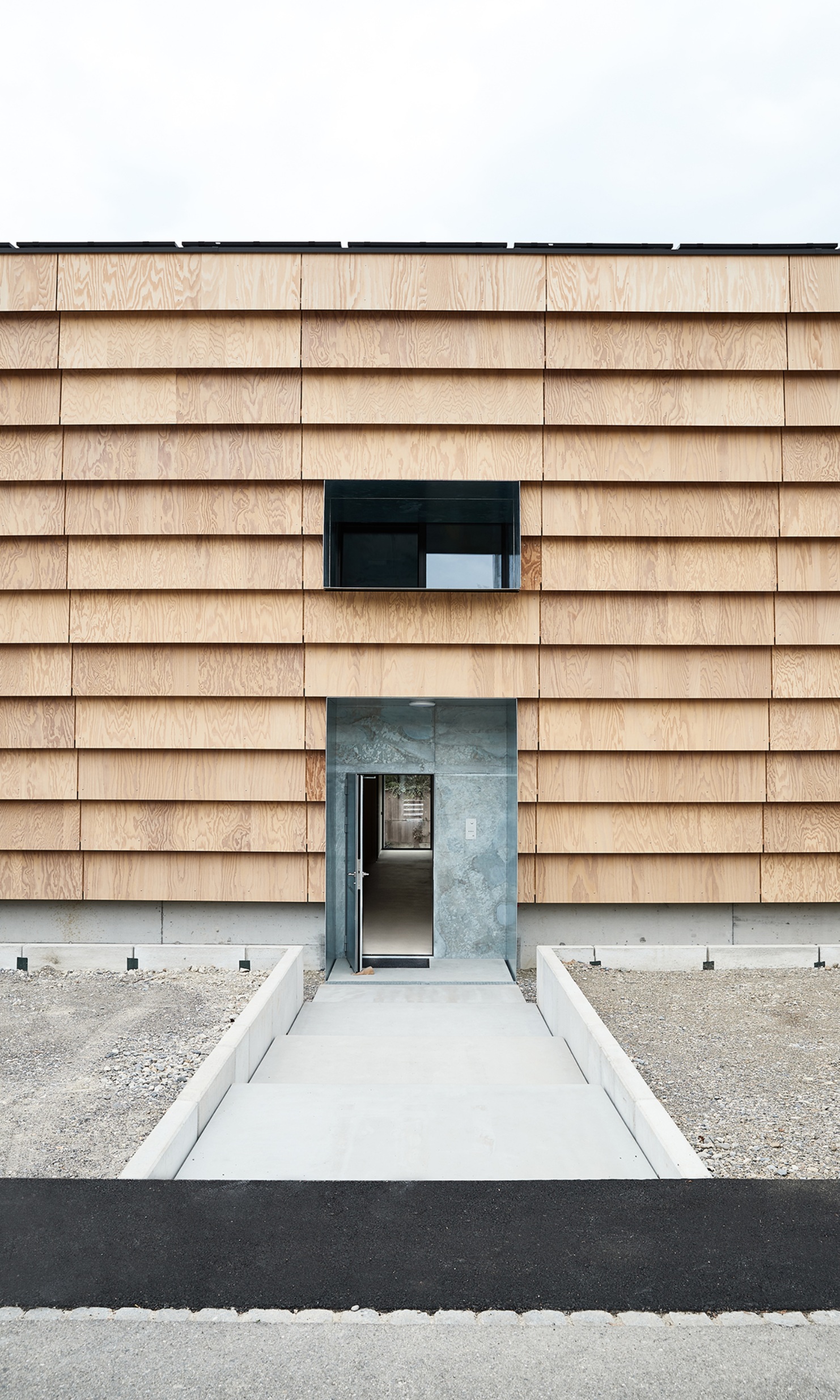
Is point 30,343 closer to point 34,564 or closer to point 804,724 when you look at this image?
point 34,564

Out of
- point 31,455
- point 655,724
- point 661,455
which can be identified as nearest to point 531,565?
point 661,455

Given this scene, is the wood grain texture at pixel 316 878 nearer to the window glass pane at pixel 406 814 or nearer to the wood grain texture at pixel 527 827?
the wood grain texture at pixel 527 827

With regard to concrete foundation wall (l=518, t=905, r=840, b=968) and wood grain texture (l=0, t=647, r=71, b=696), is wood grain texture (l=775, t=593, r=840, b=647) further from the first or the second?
wood grain texture (l=0, t=647, r=71, b=696)

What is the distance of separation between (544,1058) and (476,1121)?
4.79 feet

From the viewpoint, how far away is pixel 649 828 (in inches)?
336

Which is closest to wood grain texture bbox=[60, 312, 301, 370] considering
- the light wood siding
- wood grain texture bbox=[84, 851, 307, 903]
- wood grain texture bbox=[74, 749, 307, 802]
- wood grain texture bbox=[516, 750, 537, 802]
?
the light wood siding

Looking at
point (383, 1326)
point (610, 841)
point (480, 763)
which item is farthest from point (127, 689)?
point (383, 1326)

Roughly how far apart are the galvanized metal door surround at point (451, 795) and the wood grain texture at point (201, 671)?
77 cm

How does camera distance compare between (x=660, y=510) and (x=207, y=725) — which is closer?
(x=660, y=510)

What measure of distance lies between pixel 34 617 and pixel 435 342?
516 centimetres

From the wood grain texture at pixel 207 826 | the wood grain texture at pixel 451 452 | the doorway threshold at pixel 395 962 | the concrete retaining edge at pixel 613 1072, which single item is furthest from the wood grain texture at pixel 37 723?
the concrete retaining edge at pixel 613 1072

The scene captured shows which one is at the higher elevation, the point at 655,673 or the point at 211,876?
the point at 655,673

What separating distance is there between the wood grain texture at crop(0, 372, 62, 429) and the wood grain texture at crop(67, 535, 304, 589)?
4.79 ft

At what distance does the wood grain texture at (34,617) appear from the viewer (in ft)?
27.7
